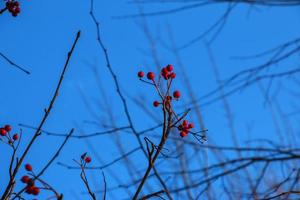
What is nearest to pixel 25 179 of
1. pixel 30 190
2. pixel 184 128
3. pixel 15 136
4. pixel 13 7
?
pixel 30 190

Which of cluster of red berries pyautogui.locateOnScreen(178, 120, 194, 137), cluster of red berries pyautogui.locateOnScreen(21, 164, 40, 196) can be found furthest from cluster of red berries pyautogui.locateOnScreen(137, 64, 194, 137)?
cluster of red berries pyautogui.locateOnScreen(21, 164, 40, 196)

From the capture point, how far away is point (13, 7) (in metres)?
1.58

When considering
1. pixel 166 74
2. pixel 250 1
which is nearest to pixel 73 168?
pixel 166 74

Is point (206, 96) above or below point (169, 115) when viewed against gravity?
above

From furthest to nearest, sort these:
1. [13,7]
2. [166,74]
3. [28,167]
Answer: [13,7], [166,74], [28,167]

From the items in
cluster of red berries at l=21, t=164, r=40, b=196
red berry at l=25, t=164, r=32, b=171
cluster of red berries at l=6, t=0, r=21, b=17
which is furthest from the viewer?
cluster of red berries at l=6, t=0, r=21, b=17

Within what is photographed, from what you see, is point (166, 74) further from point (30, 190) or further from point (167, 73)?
point (30, 190)

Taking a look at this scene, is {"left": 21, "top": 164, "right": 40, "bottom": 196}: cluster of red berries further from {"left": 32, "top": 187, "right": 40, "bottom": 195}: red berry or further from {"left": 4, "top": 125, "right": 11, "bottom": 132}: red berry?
{"left": 4, "top": 125, "right": 11, "bottom": 132}: red berry

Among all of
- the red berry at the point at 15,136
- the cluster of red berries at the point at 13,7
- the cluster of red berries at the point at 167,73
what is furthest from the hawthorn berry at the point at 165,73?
the cluster of red berries at the point at 13,7

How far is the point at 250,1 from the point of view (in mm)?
1720

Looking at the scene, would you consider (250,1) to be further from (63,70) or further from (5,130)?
(5,130)

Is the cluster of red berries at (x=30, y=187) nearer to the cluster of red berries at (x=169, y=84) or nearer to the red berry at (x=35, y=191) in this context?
the red berry at (x=35, y=191)

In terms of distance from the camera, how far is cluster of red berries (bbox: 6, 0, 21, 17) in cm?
154

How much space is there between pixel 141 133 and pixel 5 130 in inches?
21.0
